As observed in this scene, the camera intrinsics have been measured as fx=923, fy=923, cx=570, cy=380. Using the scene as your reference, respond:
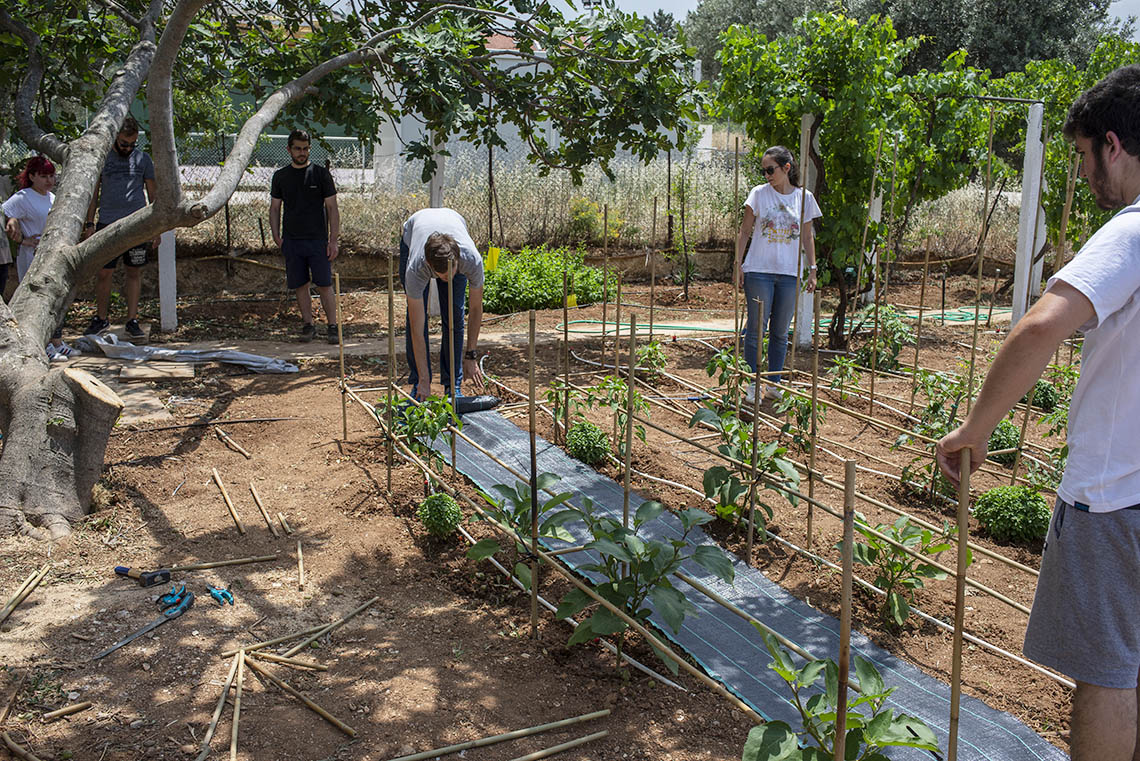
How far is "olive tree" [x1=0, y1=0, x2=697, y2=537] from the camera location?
3.71m

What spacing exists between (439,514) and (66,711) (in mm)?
1404

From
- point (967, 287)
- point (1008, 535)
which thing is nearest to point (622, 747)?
point (1008, 535)

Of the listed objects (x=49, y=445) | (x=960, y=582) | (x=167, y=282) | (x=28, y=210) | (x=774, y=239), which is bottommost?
(x=49, y=445)

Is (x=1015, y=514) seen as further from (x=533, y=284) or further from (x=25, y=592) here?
(x=533, y=284)

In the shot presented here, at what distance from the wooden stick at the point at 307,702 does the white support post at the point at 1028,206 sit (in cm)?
689

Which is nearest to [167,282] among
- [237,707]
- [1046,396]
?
[237,707]

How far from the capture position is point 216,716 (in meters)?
2.43

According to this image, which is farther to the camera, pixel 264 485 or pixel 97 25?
pixel 97 25

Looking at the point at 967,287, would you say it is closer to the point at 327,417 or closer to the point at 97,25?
the point at 327,417

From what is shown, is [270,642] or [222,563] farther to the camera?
[222,563]

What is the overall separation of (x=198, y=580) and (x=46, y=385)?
112 cm

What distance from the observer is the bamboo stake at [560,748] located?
232cm

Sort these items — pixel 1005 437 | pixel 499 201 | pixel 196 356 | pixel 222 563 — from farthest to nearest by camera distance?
pixel 499 201
pixel 196 356
pixel 1005 437
pixel 222 563

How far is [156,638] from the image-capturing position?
2.88 m
